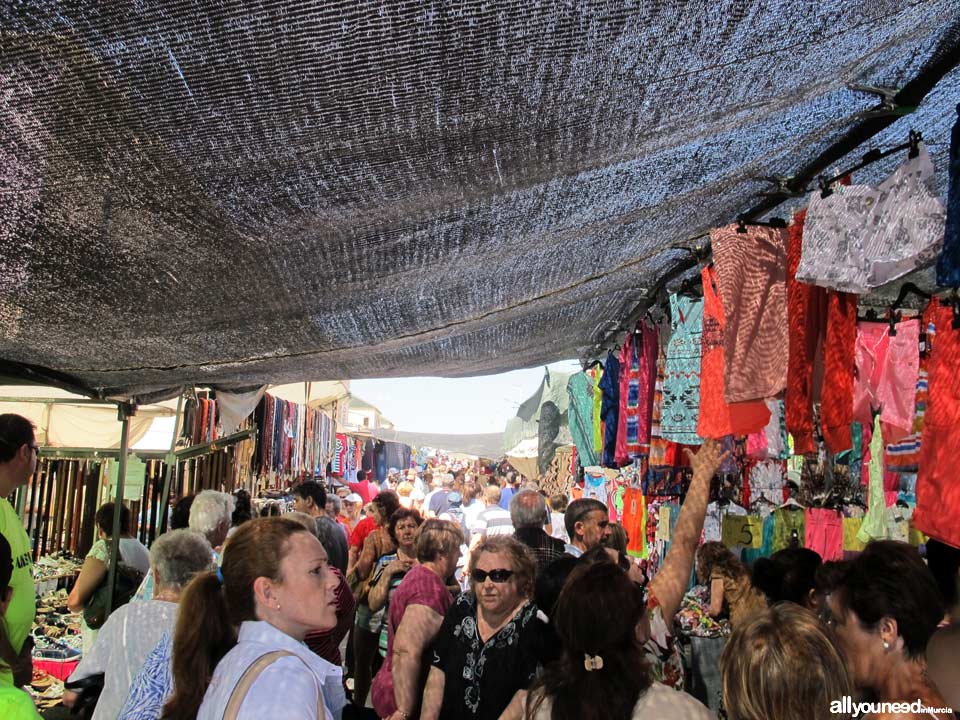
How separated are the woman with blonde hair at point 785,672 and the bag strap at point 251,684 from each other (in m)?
0.99

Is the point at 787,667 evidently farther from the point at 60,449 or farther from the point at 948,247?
the point at 60,449

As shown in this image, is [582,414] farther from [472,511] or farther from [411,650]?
[411,650]

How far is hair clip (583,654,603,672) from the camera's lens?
2.17m

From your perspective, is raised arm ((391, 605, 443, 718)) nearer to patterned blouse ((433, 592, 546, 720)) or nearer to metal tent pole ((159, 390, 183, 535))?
patterned blouse ((433, 592, 546, 720))

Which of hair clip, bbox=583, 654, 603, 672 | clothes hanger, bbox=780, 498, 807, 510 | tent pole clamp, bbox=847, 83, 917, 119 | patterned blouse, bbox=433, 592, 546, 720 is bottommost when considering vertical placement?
patterned blouse, bbox=433, 592, 546, 720

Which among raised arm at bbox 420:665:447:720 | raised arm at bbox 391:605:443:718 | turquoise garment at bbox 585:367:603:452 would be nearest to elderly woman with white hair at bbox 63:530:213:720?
raised arm at bbox 391:605:443:718

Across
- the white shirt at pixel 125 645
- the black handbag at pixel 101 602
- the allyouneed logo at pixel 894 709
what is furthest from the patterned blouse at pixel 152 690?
the black handbag at pixel 101 602

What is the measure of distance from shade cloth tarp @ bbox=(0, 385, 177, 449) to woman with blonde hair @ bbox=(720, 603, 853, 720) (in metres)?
7.58

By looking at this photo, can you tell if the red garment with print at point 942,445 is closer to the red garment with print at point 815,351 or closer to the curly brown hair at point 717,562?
the red garment with print at point 815,351

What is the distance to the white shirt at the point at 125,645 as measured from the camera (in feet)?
9.19

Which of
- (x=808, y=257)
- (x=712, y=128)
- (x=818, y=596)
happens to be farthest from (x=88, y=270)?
(x=818, y=596)

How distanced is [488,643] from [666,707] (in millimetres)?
948

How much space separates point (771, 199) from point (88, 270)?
2610mm

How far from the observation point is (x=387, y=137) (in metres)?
2.00
